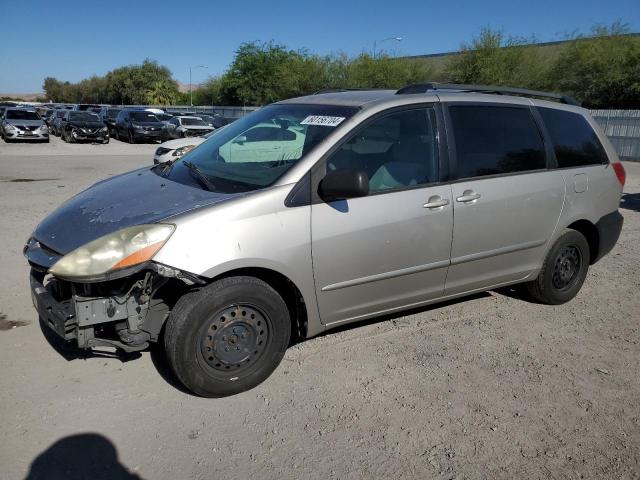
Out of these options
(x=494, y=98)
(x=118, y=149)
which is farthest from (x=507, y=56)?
(x=494, y=98)

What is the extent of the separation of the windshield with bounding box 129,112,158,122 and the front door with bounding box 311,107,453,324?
25.9 m

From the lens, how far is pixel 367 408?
321 centimetres

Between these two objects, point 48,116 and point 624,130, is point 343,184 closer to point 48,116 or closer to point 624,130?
point 624,130

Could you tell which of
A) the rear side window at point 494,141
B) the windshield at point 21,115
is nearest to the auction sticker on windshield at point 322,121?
the rear side window at point 494,141

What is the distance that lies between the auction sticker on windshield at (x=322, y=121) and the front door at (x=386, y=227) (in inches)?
6.6

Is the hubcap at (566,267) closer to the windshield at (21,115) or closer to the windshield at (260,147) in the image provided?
the windshield at (260,147)

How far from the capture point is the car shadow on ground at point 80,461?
257 cm

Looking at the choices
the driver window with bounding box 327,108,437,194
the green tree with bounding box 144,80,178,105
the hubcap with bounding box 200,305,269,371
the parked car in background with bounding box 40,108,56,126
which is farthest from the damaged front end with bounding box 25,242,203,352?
the green tree with bounding box 144,80,178,105

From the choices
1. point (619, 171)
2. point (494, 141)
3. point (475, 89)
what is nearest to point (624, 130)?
point (619, 171)

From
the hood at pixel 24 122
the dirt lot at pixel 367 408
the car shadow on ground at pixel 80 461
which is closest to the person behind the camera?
the car shadow on ground at pixel 80 461

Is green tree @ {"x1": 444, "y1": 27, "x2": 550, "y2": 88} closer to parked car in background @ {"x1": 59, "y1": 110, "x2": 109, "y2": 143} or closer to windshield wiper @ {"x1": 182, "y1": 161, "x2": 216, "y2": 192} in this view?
parked car in background @ {"x1": 59, "y1": 110, "x2": 109, "y2": 143}

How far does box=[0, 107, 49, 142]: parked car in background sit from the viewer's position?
939 inches

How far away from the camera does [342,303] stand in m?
3.57

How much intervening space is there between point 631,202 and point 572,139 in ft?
23.9
